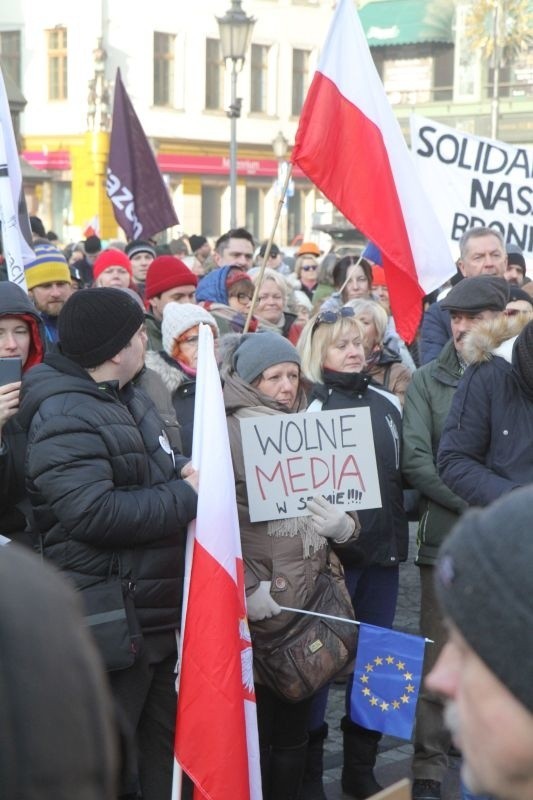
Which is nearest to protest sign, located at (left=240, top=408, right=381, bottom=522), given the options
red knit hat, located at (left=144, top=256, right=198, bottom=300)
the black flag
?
red knit hat, located at (left=144, top=256, right=198, bottom=300)

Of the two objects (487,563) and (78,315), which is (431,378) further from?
(487,563)

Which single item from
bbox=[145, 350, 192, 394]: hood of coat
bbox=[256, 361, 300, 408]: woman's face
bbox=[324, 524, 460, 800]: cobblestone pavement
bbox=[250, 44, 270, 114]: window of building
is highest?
bbox=[250, 44, 270, 114]: window of building

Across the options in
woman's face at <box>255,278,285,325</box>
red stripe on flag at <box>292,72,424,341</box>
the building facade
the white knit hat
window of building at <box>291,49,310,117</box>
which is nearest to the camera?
the white knit hat

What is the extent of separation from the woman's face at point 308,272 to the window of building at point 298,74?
3301 cm

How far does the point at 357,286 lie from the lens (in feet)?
28.6

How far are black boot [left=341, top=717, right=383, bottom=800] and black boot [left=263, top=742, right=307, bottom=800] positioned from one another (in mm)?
419

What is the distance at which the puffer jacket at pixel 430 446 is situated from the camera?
4895 mm

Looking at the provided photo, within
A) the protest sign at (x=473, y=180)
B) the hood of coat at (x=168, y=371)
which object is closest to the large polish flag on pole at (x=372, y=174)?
the hood of coat at (x=168, y=371)

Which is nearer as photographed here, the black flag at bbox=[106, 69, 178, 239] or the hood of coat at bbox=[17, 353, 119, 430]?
the hood of coat at bbox=[17, 353, 119, 430]

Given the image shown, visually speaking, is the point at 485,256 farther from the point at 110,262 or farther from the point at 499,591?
the point at 499,591

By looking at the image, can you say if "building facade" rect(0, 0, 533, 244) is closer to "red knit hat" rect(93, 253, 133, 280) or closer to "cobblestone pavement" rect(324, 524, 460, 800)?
"red knit hat" rect(93, 253, 133, 280)

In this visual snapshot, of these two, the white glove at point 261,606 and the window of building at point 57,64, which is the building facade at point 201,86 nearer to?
the window of building at point 57,64

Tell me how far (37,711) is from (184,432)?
Answer: 3758mm

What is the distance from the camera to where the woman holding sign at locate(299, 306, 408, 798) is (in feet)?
16.1
